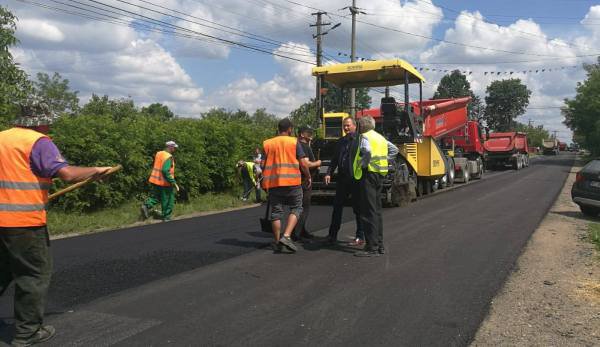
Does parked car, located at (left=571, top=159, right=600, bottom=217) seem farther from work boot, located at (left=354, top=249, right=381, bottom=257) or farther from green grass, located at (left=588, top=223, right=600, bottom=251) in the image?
work boot, located at (left=354, top=249, right=381, bottom=257)

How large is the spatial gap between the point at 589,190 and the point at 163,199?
8741mm

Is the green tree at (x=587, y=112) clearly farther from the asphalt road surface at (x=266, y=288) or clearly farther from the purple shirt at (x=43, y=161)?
the purple shirt at (x=43, y=161)

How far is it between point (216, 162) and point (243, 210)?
265 cm

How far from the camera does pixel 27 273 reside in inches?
143

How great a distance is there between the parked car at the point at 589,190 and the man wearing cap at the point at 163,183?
8.34 meters

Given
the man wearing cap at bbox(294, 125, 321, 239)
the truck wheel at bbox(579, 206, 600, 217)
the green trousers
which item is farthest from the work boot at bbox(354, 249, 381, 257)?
the truck wheel at bbox(579, 206, 600, 217)

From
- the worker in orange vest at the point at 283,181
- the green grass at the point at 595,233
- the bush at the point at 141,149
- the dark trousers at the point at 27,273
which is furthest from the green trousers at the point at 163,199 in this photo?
the green grass at the point at 595,233

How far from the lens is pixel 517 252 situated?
679cm

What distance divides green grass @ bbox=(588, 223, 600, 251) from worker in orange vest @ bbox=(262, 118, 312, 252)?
4336 mm

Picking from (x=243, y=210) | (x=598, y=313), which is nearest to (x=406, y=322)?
(x=598, y=313)

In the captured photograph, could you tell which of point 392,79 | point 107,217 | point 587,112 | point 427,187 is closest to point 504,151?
point 587,112

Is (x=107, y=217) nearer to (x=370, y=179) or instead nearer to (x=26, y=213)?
(x=370, y=179)

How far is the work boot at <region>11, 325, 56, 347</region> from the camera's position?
142 inches

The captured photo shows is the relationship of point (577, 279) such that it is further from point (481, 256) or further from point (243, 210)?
point (243, 210)
